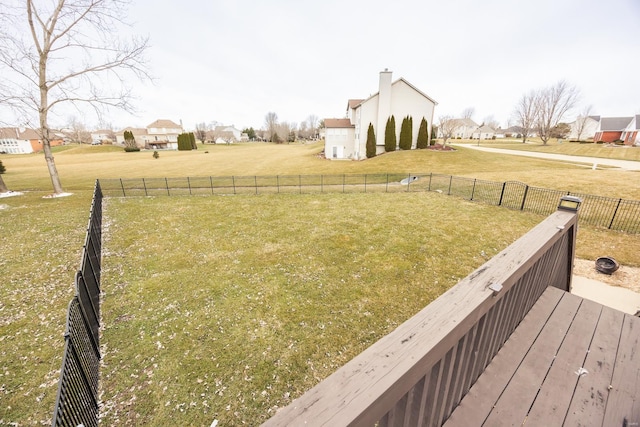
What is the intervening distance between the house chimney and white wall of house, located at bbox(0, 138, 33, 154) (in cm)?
9728

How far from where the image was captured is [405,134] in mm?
34969

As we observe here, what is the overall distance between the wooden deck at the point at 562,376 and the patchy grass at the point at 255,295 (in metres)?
2.70

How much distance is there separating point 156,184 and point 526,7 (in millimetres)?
26473

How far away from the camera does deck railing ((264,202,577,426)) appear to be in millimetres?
1106

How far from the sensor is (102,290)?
6703 millimetres

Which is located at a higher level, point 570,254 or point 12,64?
point 12,64

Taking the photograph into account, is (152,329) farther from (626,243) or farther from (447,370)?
(626,243)

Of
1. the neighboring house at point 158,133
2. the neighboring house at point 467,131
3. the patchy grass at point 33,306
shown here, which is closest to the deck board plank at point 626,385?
the patchy grass at point 33,306

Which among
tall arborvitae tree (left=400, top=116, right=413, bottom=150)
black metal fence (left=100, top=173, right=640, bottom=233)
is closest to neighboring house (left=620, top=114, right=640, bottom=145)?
tall arborvitae tree (left=400, top=116, right=413, bottom=150)

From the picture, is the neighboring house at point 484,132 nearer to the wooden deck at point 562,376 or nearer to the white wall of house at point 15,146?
the wooden deck at point 562,376

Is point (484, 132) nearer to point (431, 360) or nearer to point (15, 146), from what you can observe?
point (431, 360)

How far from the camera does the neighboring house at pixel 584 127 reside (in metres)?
64.1

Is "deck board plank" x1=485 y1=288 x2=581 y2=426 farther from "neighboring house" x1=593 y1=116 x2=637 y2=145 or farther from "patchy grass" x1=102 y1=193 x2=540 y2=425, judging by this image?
"neighboring house" x1=593 y1=116 x2=637 y2=145

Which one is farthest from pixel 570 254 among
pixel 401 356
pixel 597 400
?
pixel 401 356
